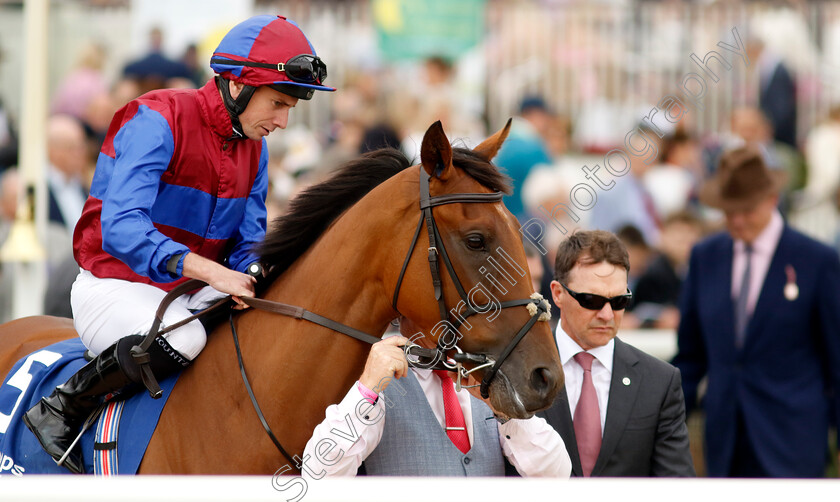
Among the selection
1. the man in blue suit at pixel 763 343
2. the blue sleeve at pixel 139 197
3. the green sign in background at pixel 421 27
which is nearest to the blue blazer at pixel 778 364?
the man in blue suit at pixel 763 343

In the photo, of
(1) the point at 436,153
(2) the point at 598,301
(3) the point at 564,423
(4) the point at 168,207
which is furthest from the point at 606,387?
(4) the point at 168,207

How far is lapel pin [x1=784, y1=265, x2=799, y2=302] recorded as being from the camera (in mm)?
5109

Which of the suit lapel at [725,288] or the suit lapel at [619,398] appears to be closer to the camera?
the suit lapel at [619,398]

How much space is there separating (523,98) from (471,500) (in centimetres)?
799

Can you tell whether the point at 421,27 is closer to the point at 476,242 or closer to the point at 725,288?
the point at 725,288

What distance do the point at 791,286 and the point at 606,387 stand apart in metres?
2.23

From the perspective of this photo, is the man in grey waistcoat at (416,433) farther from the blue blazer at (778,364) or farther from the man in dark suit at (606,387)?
the blue blazer at (778,364)

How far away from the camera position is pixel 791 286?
5.12m

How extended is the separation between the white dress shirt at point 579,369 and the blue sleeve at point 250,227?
1.16 meters

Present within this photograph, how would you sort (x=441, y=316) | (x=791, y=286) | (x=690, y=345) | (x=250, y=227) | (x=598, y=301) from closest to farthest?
(x=441, y=316), (x=598, y=301), (x=250, y=227), (x=791, y=286), (x=690, y=345)

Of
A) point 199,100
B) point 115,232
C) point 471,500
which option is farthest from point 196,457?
point 471,500

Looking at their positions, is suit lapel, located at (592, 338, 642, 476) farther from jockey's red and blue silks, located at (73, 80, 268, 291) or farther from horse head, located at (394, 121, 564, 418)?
jockey's red and blue silks, located at (73, 80, 268, 291)

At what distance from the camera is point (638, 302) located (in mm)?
6898

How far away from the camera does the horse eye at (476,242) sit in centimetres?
275
